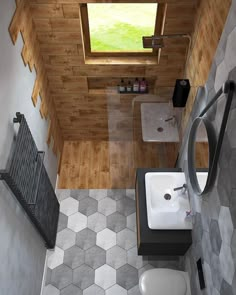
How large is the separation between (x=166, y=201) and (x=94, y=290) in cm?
110

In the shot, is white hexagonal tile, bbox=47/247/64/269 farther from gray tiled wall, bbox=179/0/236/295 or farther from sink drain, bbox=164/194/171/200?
gray tiled wall, bbox=179/0/236/295

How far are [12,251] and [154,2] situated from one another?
7.18 feet

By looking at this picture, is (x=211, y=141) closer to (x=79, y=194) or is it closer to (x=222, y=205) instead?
(x=222, y=205)

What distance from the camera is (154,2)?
2486mm

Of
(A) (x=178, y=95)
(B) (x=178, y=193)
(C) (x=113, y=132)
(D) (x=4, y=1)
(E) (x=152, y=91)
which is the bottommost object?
(C) (x=113, y=132)

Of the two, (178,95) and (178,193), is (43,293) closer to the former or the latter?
(178,193)

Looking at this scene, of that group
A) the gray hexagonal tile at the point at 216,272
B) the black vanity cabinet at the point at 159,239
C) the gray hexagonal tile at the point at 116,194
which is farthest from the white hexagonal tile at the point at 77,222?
the gray hexagonal tile at the point at 216,272

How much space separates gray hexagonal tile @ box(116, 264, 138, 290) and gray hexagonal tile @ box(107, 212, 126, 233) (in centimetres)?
39

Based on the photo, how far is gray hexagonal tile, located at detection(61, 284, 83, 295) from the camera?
9.08 feet

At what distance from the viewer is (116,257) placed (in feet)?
9.78

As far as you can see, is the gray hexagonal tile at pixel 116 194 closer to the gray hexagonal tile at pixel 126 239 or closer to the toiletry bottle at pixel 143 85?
the gray hexagonal tile at pixel 126 239

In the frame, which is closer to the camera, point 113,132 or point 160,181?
point 160,181

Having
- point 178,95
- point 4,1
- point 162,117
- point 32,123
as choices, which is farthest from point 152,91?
point 4,1

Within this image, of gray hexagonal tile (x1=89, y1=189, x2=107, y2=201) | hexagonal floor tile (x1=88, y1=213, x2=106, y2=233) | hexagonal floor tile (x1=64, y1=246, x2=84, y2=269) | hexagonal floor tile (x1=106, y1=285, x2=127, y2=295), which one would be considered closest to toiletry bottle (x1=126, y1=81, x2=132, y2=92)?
gray hexagonal tile (x1=89, y1=189, x2=107, y2=201)
